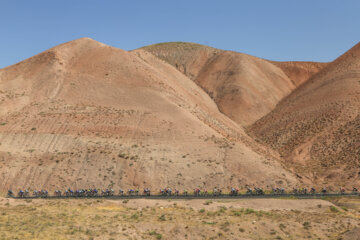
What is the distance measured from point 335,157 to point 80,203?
1455 inches

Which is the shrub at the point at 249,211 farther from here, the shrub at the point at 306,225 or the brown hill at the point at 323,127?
the brown hill at the point at 323,127

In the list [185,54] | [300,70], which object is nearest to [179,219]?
[185,54]

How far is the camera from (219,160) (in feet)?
150

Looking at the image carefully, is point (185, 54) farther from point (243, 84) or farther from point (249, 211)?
point (249, 211)

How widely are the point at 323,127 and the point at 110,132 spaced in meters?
34.7

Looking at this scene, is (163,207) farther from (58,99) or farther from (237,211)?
(58,99)

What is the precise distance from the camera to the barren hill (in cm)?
8694

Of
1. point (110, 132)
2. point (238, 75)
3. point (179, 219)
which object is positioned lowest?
point (179, 219)

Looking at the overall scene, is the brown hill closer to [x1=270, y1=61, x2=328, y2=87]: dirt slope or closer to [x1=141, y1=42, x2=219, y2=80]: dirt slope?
[x1=270, y1=61, x2=328, y2=87]: dirt slope

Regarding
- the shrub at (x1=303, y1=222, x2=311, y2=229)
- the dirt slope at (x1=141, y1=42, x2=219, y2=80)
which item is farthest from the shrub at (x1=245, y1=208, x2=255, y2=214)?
the dirt slope at (x1=141, y1=42, x2=219, y2=80)

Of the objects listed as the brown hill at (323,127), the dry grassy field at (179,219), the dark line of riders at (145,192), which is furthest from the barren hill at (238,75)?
the dry grassy field at (179,219)

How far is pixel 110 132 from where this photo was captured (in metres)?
51.1

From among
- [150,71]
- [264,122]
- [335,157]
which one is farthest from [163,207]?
[264,122]

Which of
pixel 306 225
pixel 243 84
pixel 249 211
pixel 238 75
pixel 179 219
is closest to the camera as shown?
pixel 306 225
